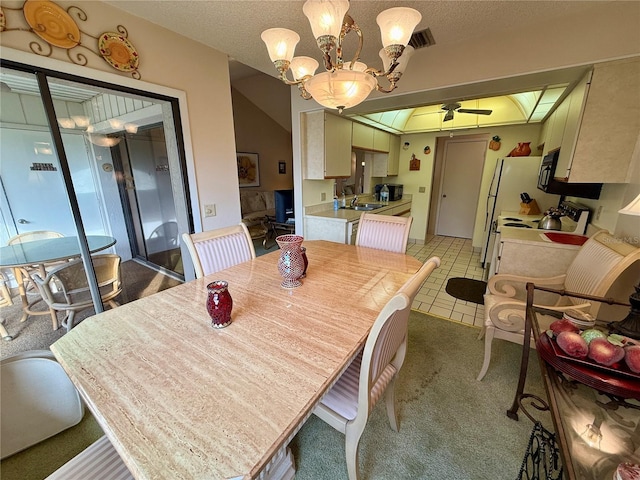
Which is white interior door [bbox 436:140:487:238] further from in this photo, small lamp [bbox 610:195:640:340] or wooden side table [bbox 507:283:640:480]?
wooden side table [bbox 507:283:640:480]

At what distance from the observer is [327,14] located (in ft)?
3.65

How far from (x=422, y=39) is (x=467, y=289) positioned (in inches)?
107

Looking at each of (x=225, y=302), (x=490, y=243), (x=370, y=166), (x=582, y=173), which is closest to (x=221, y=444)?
(x=225, y=302)

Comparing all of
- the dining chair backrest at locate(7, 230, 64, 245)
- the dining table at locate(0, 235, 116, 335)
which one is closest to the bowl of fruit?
the dining table at locate(0, 235, 116, 335)

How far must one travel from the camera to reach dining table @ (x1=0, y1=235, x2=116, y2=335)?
1.98 meters

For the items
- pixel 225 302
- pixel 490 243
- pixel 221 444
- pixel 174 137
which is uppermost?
pixel 174 137

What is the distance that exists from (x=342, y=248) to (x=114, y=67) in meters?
2.15

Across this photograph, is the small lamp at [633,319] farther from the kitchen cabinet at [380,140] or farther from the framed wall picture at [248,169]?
the framed wall picture at [248,169]

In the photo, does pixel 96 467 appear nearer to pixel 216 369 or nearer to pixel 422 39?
pixel 216 369

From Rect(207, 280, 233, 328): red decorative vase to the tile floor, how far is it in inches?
88.0

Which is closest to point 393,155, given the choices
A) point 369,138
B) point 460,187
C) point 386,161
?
point 386,161

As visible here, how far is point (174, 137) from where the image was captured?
2.26 meters

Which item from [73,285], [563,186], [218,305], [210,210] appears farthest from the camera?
[210,210]

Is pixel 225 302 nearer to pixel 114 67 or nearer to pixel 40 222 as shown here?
pixel 114 67
